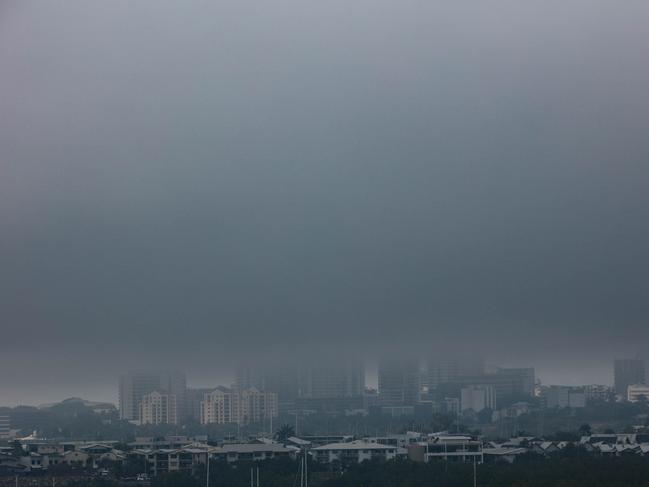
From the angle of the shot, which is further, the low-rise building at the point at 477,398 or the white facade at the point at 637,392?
the low-rise building at the point at 477,398

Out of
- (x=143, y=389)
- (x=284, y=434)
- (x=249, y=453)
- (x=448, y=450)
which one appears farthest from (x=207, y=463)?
(x=143, y=389)

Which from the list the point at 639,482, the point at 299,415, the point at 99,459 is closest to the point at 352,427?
the point at 299,415

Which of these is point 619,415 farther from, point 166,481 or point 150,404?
point 166,481

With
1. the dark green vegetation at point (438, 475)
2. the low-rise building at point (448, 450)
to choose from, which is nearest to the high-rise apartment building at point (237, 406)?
the low-rise building at point (448, 450)

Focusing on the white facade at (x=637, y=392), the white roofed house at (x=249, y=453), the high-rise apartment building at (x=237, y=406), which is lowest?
the high-rise apartment building at (x=237, y=406)

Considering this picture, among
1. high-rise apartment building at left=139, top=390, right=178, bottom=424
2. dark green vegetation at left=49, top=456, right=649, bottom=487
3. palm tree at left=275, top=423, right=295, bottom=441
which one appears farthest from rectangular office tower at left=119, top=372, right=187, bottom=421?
dark green vegetation at left=49, top=456, right=649, bottom=487

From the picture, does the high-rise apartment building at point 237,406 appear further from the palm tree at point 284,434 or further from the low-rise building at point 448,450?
the low-rise building at point 448,450

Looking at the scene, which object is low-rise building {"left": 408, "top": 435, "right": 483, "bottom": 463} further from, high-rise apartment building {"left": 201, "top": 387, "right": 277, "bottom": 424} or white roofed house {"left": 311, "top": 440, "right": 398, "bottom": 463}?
high-rise apartment building {"left": 201, "top": 387, "right": 277, "bottom": 424}

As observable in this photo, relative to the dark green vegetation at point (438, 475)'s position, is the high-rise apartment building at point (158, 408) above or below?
below
